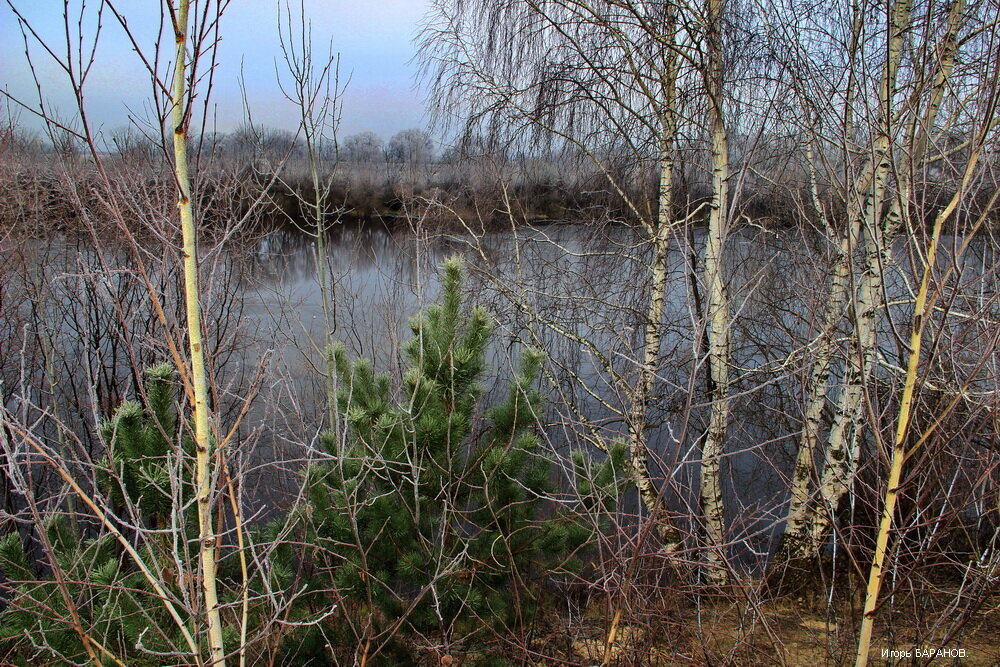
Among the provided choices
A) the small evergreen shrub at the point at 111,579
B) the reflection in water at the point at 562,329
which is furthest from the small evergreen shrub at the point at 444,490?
the reflection in water at the point at 562,329

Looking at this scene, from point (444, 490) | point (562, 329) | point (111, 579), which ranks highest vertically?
point (562, 329)

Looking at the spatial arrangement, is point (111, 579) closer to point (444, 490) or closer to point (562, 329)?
point (444, 490)

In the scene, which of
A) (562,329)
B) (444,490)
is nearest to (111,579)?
(444,490)

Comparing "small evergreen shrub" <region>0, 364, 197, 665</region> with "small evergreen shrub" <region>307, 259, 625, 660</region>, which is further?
"small evergreen shrub" <region>307, 259, 625, 660</region>

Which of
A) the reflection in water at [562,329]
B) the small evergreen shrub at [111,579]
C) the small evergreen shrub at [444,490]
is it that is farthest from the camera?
the reflection in water at [562,329]

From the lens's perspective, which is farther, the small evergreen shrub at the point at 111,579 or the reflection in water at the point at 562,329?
the reflection in water at the point at 562,329

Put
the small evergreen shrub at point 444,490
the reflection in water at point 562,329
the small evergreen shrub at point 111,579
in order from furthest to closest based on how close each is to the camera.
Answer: the reflection in water at point 562,329 → the small evergreen shrub at point 444,490 → the small evergreen shrub at point 111,579

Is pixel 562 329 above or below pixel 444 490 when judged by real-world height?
above

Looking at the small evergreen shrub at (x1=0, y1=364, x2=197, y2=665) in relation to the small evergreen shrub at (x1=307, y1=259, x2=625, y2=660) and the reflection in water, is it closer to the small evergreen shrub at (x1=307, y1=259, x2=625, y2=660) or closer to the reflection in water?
the small evergreen shrub at (x1=307, y1=259, x2=625, y2=660)

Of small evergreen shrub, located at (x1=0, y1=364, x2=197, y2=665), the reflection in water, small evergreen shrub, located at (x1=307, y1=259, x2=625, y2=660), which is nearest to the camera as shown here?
small evergreen shrub, located at (x1=0, y1=364, x2=197, y2=665)

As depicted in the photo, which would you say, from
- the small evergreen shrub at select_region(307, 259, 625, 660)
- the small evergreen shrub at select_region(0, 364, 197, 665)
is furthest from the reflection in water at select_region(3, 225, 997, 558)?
the small evergreen shrub at select_region(0, 364, 197, 665)

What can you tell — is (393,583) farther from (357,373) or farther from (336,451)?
(357,373)

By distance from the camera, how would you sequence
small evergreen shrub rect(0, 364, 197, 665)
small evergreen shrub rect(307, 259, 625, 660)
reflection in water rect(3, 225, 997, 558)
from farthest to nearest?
reflection in water rect(3, 225, 997, 558), small evergreen shrub rect(307, 259, 625, 660), small evergreen shrub rect(0, 364, 197, 665)

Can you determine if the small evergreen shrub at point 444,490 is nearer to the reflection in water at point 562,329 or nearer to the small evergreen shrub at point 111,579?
the small evergreen shrub at point 111,579
